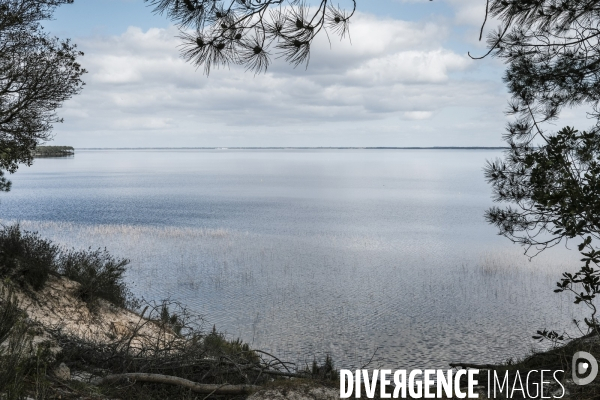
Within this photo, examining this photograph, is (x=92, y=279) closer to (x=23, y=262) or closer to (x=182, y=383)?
(x=23, y=262)

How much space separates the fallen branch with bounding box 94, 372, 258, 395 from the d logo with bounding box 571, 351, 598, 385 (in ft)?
10.5

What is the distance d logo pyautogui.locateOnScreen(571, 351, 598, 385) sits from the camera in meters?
5.49

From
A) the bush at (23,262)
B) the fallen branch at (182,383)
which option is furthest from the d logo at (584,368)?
the bush at (23,262)

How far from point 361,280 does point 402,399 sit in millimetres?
18718

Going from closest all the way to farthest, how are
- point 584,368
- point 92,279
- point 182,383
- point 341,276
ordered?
point 182,383 → point 584,368 → point 92,279 → point 341,276

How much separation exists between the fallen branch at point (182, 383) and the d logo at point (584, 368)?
10.5 ft

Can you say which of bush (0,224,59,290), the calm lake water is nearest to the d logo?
the calm lake water

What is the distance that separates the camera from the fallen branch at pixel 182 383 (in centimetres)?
498

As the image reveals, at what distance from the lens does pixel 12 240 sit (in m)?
12.2

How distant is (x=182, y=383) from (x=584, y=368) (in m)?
3.98

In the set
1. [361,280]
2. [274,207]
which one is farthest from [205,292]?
[274,207]

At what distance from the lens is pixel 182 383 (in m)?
A: 5.16

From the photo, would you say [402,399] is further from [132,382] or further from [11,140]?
[11,140]

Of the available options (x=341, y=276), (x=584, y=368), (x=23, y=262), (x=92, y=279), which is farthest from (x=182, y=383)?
(x=341, y=276)
